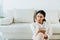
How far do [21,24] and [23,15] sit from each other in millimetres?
334

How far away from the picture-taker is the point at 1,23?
3357 millimetres

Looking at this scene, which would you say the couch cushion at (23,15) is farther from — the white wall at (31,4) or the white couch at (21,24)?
the white wall at (31,4)

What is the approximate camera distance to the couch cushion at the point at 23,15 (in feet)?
12.1

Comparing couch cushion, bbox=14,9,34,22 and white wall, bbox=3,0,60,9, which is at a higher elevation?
white wall, bbox=3,0,60,9

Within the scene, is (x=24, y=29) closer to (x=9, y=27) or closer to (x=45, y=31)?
(x=9, y=27)

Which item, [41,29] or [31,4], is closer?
[41,29]

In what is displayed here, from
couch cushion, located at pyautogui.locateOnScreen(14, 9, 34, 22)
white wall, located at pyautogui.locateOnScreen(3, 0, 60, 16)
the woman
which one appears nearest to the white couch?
couch cushion, located at pyautogui.locateOnScreen(14, 9, 34, 22)

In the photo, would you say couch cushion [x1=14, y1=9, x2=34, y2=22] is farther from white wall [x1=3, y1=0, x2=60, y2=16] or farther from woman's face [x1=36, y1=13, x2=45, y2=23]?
woman's face [x1=36, y1=13, x2=45, y2=23]

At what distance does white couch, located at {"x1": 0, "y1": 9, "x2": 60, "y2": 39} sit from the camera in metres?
3.15

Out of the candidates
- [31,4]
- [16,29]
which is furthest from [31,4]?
[16,29]

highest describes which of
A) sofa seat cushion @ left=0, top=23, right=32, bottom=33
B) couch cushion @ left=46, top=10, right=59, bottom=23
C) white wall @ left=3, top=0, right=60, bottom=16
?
white wall @ left=3, top=0, right=60, bottom=16

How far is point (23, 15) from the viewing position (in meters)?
3.70

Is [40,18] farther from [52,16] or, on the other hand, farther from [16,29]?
[52,16]

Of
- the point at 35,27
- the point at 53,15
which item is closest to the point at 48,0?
the point at 53,15
